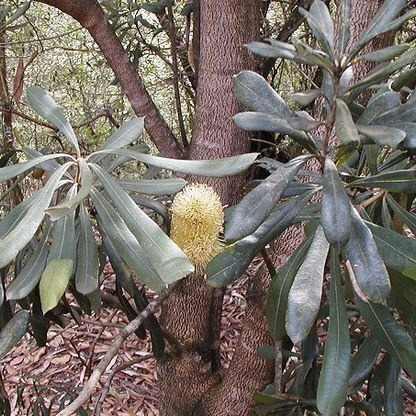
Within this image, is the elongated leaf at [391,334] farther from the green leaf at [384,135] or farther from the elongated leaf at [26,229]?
the elongated leaf at [26,229]

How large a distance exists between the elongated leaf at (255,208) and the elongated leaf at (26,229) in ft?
0.60

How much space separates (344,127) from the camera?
0.41m

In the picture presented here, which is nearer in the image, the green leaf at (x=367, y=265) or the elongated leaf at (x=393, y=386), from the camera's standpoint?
the green leaf at (x=367, y=265)

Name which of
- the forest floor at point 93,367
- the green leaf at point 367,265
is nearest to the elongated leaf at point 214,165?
the green leaf at point 367,265

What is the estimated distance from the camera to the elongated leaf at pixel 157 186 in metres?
0.56

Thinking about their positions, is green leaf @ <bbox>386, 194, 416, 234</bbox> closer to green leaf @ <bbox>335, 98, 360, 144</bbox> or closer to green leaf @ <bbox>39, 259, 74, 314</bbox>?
green leaf @ <bbox>335, 98, 360, 144</bbox>

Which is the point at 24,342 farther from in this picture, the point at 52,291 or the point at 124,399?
the point at 52,291

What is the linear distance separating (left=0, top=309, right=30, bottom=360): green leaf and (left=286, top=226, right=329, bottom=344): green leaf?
1.18 feet

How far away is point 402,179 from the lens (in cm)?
55

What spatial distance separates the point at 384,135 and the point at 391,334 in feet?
0.79

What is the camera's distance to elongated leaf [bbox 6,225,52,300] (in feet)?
1.83

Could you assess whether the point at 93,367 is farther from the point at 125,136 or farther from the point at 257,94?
the point at 257,94

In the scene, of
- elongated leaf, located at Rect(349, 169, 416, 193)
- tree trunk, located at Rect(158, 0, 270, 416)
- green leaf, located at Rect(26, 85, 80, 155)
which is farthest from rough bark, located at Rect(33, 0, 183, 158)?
elongated leaf, located at Rect(349, 169, 416, 193)

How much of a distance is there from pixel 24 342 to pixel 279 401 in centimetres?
119
